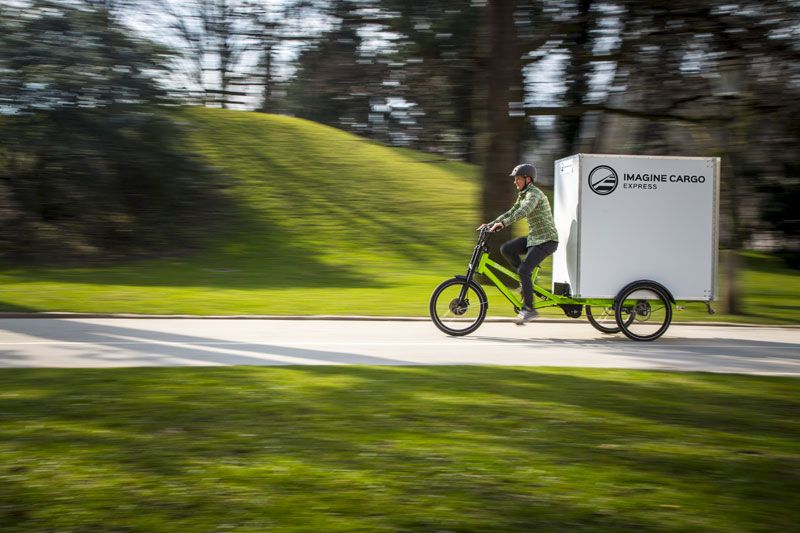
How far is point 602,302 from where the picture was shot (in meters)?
10.7

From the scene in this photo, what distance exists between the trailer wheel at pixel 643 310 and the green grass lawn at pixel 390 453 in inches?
122

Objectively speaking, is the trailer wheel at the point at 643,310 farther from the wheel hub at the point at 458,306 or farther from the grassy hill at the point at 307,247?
the grassy hill at the point at 307,247

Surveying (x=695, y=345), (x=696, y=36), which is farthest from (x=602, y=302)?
(x=696, y=36)

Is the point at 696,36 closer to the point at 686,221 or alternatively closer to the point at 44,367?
the point at 686,221

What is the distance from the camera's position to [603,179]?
34.7 ft

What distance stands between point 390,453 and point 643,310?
21.7 feet

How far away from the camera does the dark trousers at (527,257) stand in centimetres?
1061

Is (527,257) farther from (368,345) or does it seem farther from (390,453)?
(390,453)

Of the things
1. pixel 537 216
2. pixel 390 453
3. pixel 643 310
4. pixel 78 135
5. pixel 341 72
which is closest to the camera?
pixel 390 453

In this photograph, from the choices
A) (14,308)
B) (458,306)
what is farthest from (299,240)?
(458,306)

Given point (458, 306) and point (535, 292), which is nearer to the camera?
point (458, 306)

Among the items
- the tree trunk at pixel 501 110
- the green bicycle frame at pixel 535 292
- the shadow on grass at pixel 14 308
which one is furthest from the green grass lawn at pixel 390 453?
the tree trunk at pixel 501 110

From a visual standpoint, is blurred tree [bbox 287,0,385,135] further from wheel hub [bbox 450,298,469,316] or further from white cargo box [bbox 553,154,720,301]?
wheel hub [bbox 450,298,469,316]

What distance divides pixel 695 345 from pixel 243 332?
5.62 metres
